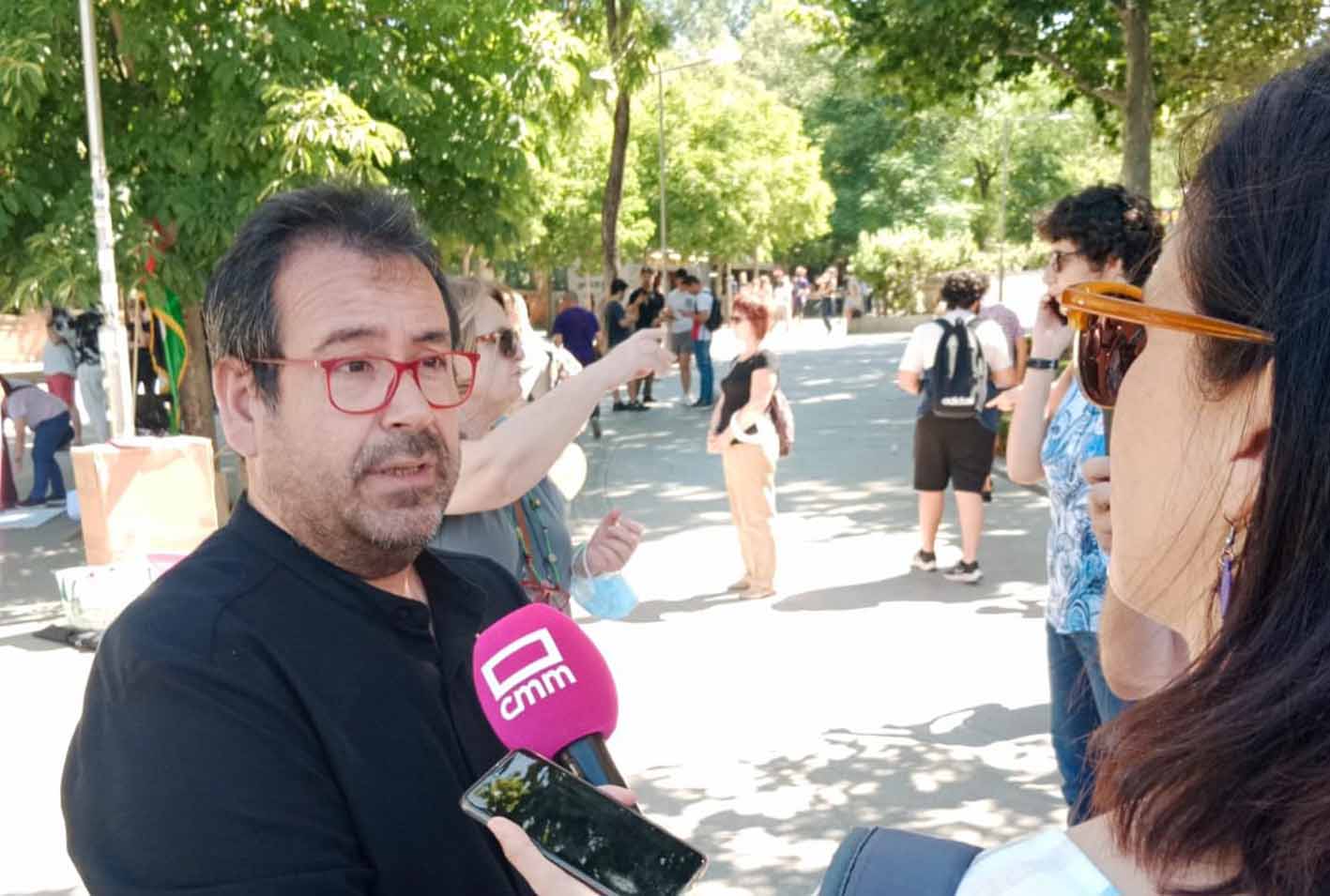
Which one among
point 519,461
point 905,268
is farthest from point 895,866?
point 905,268

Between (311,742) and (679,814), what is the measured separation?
142 inches

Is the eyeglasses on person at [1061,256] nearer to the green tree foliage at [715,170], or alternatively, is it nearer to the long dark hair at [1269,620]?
the long dark hair at [1269,620]

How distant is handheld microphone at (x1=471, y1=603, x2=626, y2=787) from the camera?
5.45ft

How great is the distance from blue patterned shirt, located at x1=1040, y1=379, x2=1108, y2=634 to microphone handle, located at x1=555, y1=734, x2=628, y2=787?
240 cm

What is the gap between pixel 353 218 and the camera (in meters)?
1.95

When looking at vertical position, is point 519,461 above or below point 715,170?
below

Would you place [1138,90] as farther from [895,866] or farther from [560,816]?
[895,866]

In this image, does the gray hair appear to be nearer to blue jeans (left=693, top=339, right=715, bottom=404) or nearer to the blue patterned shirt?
the blue patterned shirt

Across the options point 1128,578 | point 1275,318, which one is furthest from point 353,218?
point 1275,318

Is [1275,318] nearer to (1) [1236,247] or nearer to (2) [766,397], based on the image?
(1) [1236,247]

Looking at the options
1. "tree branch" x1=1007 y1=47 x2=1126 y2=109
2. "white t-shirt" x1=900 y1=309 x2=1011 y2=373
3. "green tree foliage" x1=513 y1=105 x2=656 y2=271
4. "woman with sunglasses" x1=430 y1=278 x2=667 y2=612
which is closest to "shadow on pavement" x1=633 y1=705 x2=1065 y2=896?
"woman with sunglasses" x1=430 y1=278 x2=667 y2=612

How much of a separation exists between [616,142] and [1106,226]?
1466 centimetres

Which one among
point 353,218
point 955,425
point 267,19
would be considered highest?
point 267,19

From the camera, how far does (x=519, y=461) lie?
9.99ft
